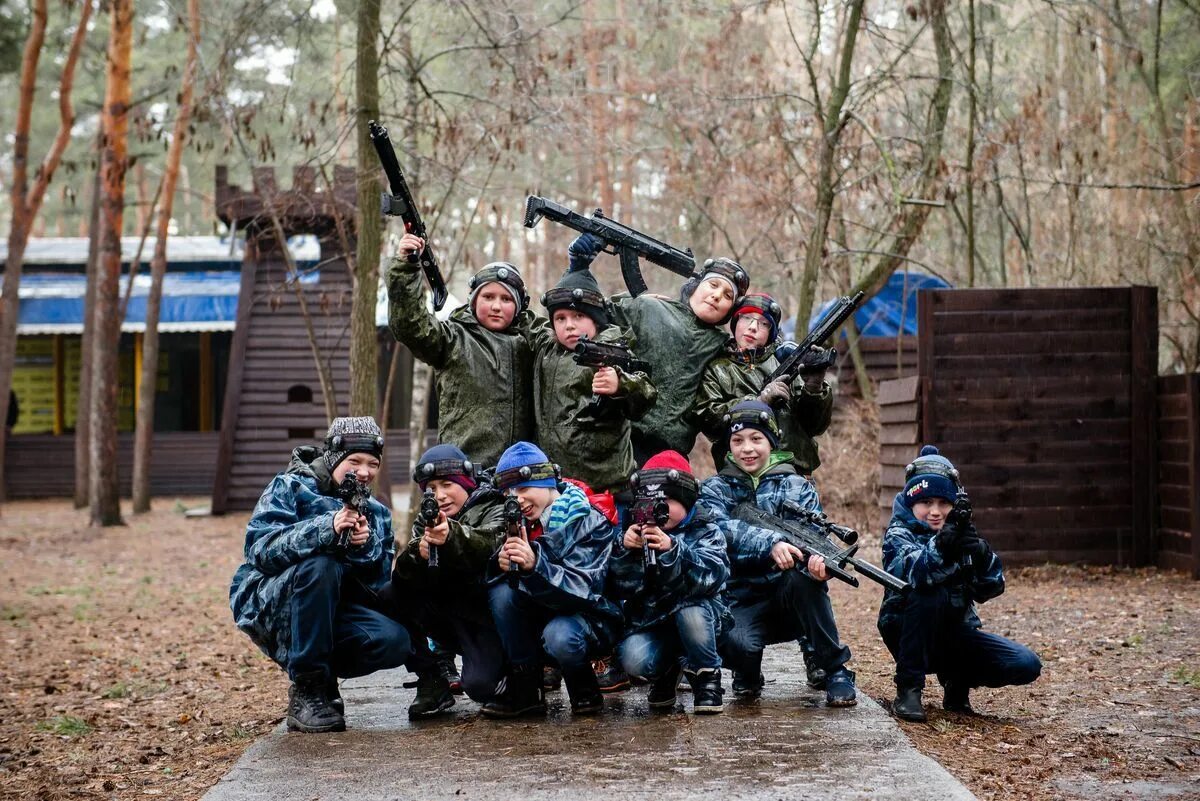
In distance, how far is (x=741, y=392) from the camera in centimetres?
690

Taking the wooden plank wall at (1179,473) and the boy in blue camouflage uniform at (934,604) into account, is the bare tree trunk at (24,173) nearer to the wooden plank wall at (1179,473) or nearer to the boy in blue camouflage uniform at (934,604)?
the wooden plank wall at (1179,473)

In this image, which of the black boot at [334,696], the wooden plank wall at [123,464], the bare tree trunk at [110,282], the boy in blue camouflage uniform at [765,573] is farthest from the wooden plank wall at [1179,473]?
the wooden plank wall at [123,464]

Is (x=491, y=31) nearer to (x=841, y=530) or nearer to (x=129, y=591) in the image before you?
(x=129, y=591)

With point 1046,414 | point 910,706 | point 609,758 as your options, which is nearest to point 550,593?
point 609,758

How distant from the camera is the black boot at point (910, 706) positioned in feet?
19.9

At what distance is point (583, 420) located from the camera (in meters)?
6.59

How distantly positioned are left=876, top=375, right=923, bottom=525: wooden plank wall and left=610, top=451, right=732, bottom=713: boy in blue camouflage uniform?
6.41 m

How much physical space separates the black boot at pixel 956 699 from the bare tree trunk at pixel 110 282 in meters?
14.4

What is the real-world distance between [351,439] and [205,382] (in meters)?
23.3

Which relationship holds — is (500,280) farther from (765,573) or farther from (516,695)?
(516,695)

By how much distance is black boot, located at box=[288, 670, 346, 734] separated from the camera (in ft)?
19.0

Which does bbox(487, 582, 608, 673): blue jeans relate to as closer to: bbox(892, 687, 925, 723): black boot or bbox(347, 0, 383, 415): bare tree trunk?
bbox(892, 687, 925, 723): black boot

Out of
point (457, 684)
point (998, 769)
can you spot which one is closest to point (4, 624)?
point (457, 684)

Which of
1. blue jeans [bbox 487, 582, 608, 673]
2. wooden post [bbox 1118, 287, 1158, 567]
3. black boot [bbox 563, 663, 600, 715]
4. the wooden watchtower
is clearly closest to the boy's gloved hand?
blue jeans [bbox 487, 582, 608, 673]
